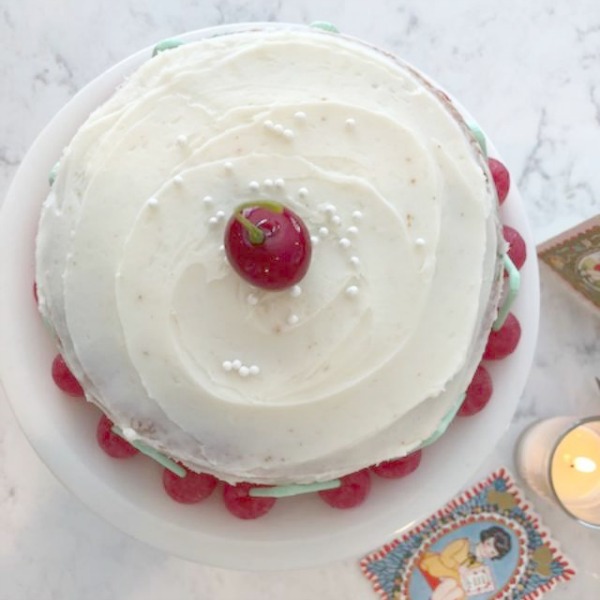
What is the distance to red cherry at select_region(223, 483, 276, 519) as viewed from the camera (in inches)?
51.7

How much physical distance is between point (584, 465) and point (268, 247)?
0.99 m

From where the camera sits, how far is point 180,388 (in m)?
1.14

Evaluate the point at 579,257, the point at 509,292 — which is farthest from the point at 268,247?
the point at 579,257

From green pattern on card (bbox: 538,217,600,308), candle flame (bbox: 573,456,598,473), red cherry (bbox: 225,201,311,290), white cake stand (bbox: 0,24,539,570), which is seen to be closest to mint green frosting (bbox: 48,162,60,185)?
white cake stand (bbox: 0,24,539,570)

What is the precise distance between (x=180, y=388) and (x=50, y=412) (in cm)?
33

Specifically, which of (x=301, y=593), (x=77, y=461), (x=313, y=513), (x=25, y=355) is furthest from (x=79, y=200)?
(x=301, y=593)

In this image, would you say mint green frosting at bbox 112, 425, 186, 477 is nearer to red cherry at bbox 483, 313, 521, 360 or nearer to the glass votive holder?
red cherry at bbox 483, 313, 521, 360

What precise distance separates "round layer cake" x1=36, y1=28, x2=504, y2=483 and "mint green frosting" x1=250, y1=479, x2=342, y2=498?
0.9 inches

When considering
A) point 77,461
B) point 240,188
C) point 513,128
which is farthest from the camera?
point 513,128

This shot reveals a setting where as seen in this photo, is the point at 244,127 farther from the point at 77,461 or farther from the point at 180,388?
the point at 77,461

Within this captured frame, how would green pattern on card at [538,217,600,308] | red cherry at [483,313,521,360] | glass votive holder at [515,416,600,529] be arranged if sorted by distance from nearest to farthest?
1. red cherry at [483,313,521,360]
2. green pattern on card at [538,217,600,308]
3. glass votive holder at [515,416,600,529]

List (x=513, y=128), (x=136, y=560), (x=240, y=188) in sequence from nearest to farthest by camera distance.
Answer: (x=240, y=188), (x=136, y=560), (x=513, y=128)

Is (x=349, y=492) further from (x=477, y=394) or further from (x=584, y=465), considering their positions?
(x=584, y=465)

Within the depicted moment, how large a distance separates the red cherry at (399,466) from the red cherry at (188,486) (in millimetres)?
265
